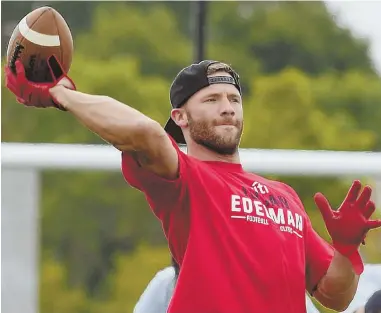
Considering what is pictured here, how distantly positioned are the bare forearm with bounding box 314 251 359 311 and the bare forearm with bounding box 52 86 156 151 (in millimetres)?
702

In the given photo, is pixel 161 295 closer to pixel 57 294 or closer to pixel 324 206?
pixel 324 206

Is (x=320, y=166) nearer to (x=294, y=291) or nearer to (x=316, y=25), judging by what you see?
(x=294, y=291)

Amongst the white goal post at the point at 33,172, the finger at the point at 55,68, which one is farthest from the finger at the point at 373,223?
the white goal post at the point at 33,172

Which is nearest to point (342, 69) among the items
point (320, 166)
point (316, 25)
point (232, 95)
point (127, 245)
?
point (316, 25)

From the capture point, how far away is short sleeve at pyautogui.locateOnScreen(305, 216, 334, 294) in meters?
2.47

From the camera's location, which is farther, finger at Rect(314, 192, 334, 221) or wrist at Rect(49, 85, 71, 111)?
finger at Rect(314, 192, 334, 221)

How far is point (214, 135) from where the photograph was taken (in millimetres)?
2268

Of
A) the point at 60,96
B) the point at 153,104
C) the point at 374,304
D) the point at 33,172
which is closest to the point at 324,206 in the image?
the point at 60,96

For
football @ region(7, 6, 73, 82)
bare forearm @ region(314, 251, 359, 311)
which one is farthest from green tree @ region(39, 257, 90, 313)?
football @ region(7, 6, 73, 82)

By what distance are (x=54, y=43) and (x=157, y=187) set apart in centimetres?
41

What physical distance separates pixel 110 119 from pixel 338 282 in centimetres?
81

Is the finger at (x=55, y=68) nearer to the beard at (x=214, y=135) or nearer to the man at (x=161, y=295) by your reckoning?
the beard at (x=214, y=135)

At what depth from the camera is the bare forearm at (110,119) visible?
2.03m

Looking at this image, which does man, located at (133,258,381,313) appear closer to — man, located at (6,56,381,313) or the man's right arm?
man, located at (6,56,381,313)
